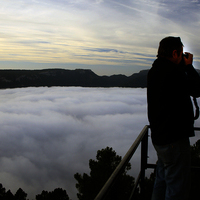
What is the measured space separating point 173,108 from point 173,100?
0.19 feet

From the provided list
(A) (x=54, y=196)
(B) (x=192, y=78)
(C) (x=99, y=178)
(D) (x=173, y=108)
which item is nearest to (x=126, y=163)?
(D) (x=173, y=108)

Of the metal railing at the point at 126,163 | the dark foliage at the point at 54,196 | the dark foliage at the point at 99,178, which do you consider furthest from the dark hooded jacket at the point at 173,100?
the dark foliage at the point at 54,196

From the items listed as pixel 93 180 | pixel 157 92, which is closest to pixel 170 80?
pixel 157 92

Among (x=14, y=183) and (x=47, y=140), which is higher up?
(x=47, y=140)

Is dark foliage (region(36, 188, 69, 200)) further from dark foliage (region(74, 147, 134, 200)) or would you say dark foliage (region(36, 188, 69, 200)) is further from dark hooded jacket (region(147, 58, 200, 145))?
dark hooded jacket (region(147, 58, 200, 145))

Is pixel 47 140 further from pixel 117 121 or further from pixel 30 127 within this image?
pixel 117 121

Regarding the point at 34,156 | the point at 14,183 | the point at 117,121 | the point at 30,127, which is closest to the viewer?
the point at 14,183

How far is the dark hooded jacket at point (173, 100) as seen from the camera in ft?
4.84

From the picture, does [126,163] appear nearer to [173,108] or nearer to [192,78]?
[173,108]

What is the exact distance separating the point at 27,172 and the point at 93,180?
113873mm

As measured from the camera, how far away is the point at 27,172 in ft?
425

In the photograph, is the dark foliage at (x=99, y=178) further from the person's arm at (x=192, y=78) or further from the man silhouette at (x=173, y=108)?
the person's arm at (x=192, y=78)

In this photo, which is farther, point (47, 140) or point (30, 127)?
point (30, 127)

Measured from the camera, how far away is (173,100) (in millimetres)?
1476
